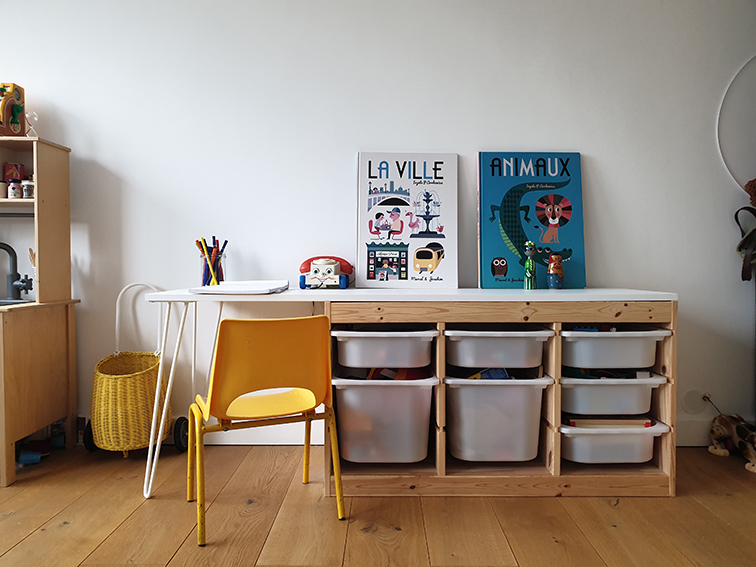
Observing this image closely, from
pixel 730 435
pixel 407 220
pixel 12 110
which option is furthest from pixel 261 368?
pixel 730 435

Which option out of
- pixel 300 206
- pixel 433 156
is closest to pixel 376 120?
pixel 433 156

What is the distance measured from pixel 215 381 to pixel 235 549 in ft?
1.78

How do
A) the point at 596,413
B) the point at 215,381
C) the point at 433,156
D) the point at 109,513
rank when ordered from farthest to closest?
the point at 433,156 < the point at 596,413 < the point at 109,513 < the point at 215,381

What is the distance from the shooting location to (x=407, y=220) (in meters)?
2.51

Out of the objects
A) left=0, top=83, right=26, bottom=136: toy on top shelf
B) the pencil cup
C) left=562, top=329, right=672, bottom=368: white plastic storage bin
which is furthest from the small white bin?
left=0, top=83, right=26, bottom=136: toy on top shelf

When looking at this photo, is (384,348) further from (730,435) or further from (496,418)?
(730,435)

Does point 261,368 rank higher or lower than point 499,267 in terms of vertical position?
lower

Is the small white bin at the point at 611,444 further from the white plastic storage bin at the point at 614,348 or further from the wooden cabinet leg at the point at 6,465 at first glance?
the wooden cabinet leg at the point at 6,465

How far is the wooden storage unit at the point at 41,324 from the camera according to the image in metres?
2.12

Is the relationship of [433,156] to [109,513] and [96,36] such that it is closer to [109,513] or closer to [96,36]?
[96,36]

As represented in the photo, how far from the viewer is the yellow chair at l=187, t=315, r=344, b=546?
1.58 m

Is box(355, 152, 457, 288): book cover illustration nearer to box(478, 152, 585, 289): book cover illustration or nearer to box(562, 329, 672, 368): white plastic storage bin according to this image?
box(478, 152, 585, 289): book cover illustration

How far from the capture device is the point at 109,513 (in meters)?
1.85

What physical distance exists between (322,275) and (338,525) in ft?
3.40
